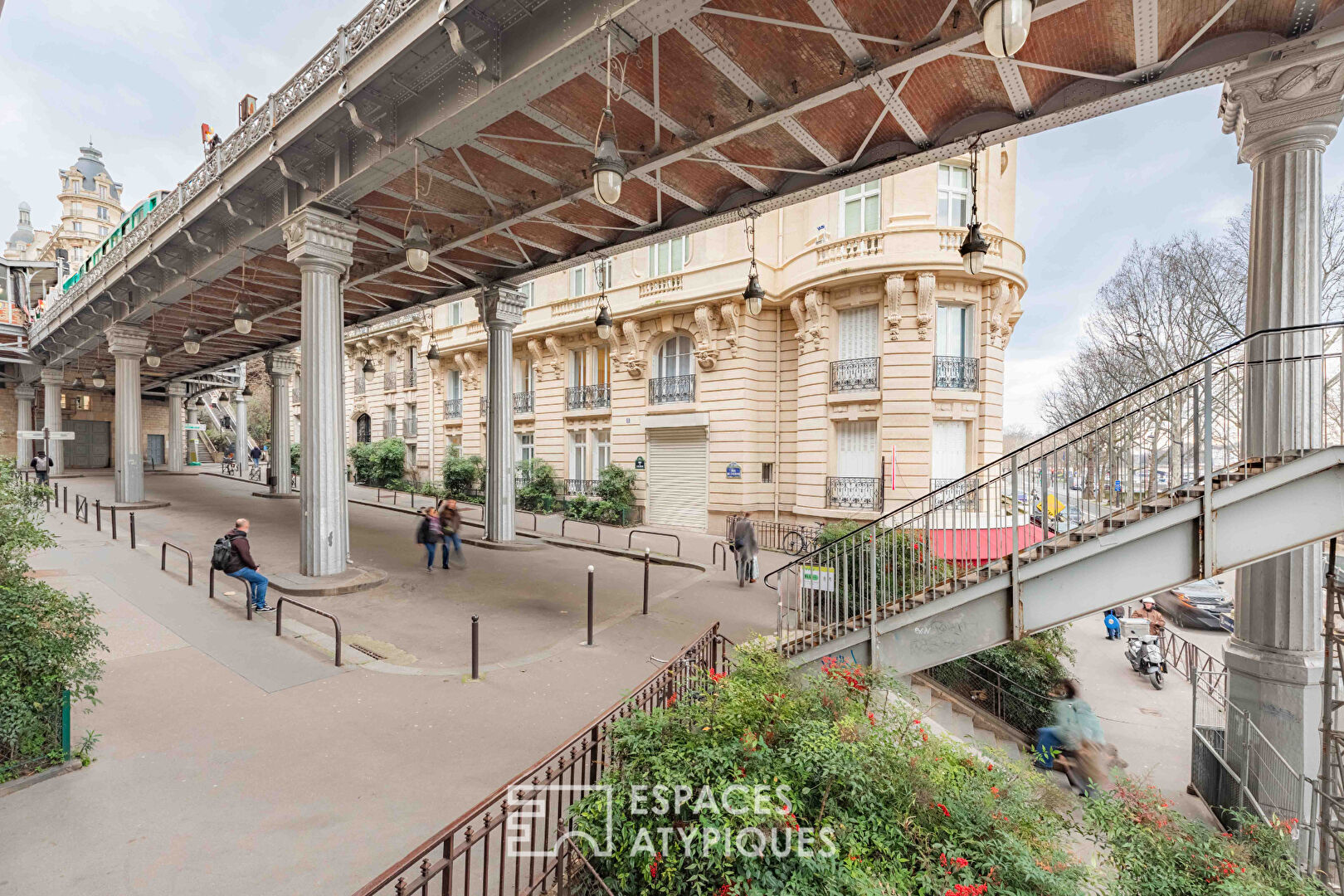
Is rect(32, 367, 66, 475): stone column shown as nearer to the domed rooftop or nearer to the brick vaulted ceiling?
the brick vaulted ceiling

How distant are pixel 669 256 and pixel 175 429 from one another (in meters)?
31.9

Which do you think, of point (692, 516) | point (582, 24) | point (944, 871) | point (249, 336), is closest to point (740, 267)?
point (692, 516)

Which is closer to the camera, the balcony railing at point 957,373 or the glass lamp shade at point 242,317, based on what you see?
the glass lamp shade at point 242,317

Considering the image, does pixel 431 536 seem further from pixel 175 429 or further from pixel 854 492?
pixel 175 429

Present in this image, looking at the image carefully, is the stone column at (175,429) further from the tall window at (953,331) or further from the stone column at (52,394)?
the tall window at (953,331)

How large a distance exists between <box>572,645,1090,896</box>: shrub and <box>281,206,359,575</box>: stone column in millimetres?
8639

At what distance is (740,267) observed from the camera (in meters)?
17.5

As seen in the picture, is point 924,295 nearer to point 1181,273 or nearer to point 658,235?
point 658,235

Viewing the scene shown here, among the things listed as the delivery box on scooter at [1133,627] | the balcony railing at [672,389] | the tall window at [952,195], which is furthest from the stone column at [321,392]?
the delivery box on scooter at [1133,627]

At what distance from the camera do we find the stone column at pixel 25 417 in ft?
100

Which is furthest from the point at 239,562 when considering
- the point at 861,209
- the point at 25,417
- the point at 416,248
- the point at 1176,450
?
the point at 25,417

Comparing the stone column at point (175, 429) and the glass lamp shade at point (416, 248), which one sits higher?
the glass lamp shade at point (416, 248)

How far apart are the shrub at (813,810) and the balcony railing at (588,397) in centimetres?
1787

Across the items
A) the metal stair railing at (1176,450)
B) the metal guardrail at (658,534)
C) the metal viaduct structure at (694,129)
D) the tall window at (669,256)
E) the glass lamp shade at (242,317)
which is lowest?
the metal guardrail at (658,534)
